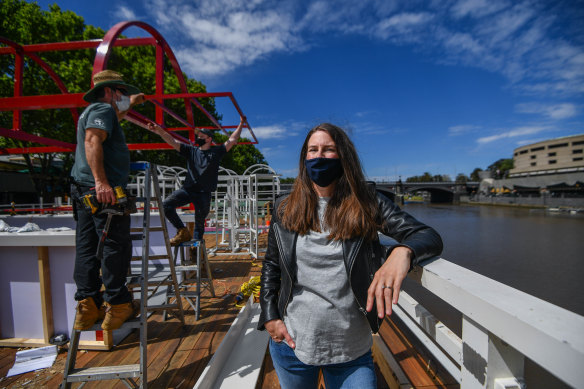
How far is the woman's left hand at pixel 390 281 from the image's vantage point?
1109mm

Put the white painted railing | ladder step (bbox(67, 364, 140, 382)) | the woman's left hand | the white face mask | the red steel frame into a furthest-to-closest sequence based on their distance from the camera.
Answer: the red steel frame
the white face mask
ladder step (bbox(67, 364, 140, 382))
the woman's left hand
the white painted railing

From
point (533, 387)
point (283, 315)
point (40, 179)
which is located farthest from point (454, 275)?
point (40, 179)

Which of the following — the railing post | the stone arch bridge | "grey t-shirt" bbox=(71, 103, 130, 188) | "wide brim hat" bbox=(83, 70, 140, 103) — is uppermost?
"wide brim hat" bbox=(83, 70, 140, 103)

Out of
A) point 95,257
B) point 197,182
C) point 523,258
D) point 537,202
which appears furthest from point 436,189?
point 95,257

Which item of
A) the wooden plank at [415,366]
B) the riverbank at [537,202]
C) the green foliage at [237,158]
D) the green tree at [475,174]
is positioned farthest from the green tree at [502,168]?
the wooden plank at [415,366]

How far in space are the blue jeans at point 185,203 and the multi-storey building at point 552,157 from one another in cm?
8352

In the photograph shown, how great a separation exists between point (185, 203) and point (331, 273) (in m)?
3.12

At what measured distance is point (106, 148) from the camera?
210 cm

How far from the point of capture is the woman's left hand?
1.11 metres

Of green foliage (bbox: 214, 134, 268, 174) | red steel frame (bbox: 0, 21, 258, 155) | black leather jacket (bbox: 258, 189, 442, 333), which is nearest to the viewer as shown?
black leather jacket (bbox: 258, 189, 442, 333)

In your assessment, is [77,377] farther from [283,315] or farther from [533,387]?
[533,387]

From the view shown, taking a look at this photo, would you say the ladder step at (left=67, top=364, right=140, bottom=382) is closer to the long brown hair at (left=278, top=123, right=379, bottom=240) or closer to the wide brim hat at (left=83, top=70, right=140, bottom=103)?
the long brown hair at (left=278, top=123, right=379, bottom=240)

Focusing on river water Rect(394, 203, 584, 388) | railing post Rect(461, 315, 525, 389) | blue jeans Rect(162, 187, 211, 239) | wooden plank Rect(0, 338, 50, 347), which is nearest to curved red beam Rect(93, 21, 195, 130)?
blue jeans Rect(162, 187, 211, 239)

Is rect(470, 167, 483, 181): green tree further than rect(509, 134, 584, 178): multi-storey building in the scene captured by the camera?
Yes
